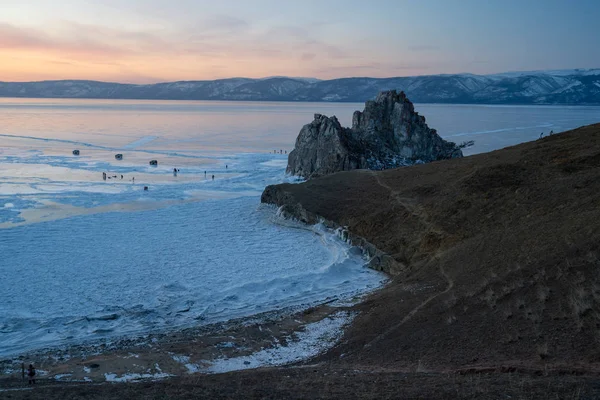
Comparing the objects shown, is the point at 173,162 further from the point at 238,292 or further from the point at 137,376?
the point at 137,376

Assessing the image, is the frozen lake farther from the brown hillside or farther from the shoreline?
the brown hillside

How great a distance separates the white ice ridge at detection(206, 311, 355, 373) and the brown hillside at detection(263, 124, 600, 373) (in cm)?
75

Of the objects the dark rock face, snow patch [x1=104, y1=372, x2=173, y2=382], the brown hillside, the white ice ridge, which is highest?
the dark rock face

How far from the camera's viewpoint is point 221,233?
1515 inches

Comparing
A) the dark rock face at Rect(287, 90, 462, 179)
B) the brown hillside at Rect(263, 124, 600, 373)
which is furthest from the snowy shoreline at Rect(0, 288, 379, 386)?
the dark rock face at Rect(287, 90, 462, 179)

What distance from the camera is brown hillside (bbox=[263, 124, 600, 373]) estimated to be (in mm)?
17938

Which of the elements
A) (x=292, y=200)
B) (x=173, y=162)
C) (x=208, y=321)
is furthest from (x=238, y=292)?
(x=173, y=162)

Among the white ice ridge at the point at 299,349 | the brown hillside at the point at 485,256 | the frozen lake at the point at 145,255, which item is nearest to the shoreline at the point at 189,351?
the white ice ridge at the point at 299,349

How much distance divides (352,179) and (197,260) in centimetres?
1861

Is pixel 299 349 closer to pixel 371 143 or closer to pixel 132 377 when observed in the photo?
pixel 132 377

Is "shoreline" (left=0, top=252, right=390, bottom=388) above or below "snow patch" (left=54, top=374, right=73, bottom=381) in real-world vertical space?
below

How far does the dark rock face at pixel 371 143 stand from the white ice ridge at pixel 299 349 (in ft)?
127

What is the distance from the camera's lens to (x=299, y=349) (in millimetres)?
20547

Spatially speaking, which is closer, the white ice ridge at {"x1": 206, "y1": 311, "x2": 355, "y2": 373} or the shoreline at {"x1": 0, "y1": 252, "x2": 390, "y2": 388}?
the shoreline at {"x1": 0, "y1": 252, "x2": 390, "y2": 388}
